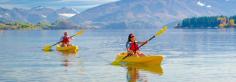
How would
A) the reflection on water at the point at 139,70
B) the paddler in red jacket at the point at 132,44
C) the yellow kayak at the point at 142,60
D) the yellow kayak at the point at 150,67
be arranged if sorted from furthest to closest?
the yellow kayak at the point at 142,60, the paddler in red jacket at the point at 132,44, the yellow kayak at the point at 150,67, the reflection on water at the point at 139,70

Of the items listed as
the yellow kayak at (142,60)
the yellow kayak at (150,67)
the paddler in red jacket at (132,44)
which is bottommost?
the yellow kayak at (150,67)

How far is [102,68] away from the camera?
41156 millimetres

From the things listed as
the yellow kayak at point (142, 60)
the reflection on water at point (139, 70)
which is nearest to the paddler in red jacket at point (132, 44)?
the yellow kayak at point (142, 60)

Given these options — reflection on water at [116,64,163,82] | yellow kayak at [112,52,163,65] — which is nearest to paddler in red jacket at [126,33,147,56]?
yellow kayak at [112,52,163,65]

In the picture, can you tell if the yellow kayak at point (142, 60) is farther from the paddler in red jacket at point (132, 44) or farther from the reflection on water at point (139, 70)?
the paddler in red jacket at point (132, 44)

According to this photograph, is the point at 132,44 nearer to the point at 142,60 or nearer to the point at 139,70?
the point at 142,60

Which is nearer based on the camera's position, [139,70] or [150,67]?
[139,70]

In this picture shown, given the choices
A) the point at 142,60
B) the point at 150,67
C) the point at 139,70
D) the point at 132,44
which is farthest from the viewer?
the point at 142,60

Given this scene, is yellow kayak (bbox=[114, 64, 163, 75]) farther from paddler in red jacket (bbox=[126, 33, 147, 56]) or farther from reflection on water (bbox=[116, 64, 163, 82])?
paddler in red jacket (bbox=[126, 33, 147, 56])

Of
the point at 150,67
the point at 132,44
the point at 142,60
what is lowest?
the point at 150,67

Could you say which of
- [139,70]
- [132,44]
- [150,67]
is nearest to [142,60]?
[132,44]

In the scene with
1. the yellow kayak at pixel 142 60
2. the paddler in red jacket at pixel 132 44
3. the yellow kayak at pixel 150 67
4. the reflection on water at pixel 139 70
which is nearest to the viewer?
the reflection on water at pixel 139 70

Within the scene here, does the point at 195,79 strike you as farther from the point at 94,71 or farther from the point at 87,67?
the point at 87,67

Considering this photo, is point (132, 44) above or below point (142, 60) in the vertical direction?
above
